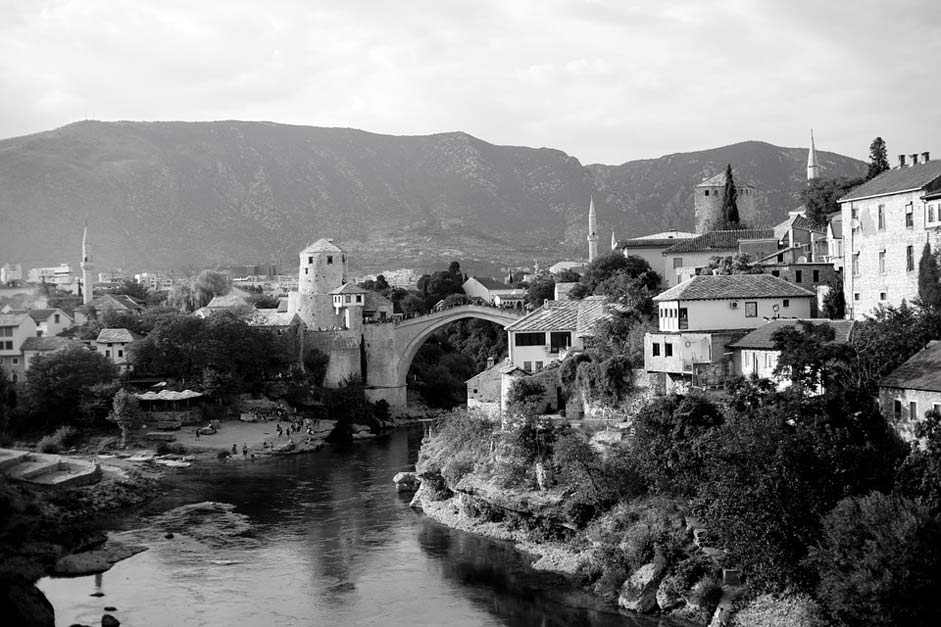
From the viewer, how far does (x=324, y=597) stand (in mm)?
30641

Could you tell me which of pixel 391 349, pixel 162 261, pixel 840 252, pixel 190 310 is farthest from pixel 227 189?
pixel 840 252

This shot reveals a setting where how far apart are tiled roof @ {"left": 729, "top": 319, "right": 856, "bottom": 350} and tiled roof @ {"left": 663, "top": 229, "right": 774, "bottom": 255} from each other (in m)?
21.4

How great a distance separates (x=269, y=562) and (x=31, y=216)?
148758mm

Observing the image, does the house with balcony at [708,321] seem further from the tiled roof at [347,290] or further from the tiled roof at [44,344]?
the tiled roof at [44,344]

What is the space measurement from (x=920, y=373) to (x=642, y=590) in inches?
388

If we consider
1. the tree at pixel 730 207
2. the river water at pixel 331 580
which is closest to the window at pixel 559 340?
the river water at pixel 331 580

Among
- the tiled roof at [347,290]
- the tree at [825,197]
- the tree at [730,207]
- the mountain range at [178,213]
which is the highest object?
the mountain range at [178,213]

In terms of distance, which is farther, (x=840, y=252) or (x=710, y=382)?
(x=840, y=252)

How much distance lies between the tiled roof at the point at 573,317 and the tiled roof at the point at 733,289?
20.8 feet

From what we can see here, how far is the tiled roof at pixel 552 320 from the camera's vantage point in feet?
159

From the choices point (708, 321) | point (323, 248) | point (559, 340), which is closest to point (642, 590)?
point (708, 321)

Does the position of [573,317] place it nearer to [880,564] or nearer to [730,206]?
[880,564]

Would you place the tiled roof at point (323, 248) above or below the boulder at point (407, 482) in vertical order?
above

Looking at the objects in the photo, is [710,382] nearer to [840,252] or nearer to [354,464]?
[840,252]
